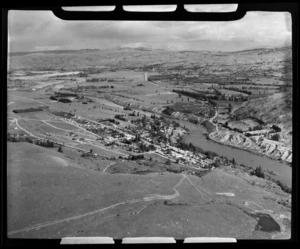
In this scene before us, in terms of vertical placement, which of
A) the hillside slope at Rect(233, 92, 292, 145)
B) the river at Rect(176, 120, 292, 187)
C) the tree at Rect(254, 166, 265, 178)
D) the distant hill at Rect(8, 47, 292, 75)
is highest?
the distant hill at Rect(8, 47, 292, 75)

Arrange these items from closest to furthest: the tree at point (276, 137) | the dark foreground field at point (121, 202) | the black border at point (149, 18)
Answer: the black border at point (149, 18) → the dark foreground field at point (121, 202) → the tree at point (276, 137)

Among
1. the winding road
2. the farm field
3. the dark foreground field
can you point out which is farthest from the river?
the winding road

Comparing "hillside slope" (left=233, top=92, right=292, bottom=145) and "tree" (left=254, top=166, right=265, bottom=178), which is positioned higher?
"hillside slope" (left=233, top=92, right=292, bottom=145)

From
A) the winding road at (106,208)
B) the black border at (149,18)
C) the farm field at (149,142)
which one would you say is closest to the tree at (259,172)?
the farm field at (149,142)

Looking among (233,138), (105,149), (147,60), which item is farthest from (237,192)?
(147,60)

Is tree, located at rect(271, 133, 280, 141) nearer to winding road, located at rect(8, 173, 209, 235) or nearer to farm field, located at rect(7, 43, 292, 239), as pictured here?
farm field, located at rect(7, 43, 292, 239)

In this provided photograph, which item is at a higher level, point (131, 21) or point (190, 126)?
point (131, 21)

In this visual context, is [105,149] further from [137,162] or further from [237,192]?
[237,192]

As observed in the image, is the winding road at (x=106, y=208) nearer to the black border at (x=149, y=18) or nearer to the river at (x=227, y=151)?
the black border at (x=149, y=18)
